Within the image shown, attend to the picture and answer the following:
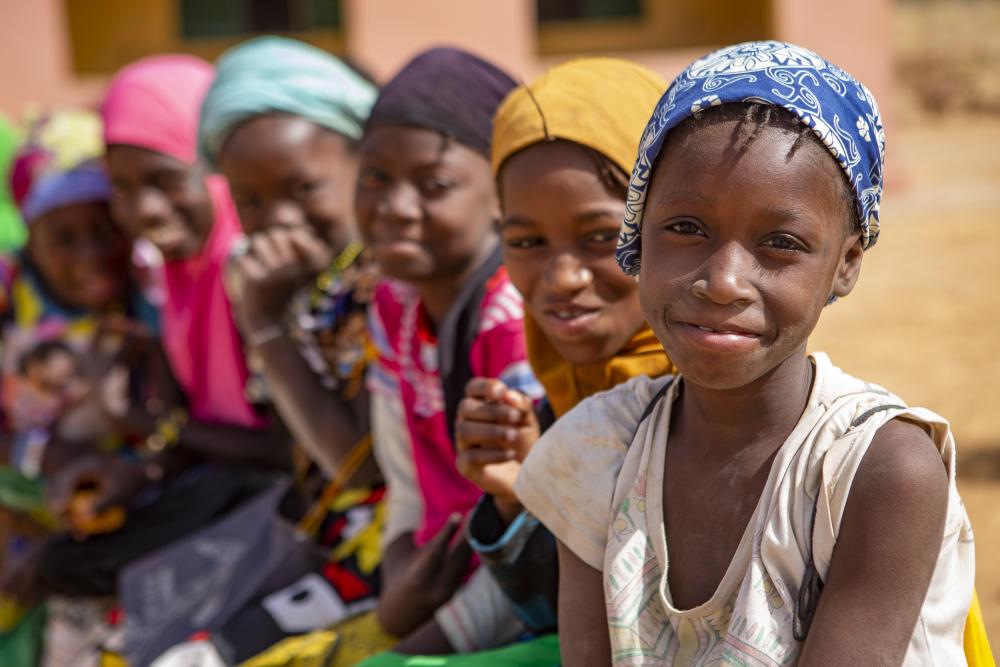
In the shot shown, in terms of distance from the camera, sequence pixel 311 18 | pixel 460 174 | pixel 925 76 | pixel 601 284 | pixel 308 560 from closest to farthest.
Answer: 1. pixel 601 284
2. pixel 460 174
3. pixel 308 560
4. pixel 311 18
5. pixel 925 76

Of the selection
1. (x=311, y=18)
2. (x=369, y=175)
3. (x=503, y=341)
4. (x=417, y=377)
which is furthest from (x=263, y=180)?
(x=311, y=18)

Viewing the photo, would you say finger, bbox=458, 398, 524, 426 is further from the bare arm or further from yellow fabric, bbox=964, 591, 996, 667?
the bare arm

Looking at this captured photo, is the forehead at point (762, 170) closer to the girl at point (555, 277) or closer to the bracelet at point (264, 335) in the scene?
the girl at point (555, 277)

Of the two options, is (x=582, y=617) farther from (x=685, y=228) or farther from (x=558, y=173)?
(x=558, y=173)

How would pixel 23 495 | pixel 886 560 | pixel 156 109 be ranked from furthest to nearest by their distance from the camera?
1. pixel 23 495
2. pixel 156 109
3. pixel 886 560

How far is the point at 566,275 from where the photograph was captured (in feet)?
7.97

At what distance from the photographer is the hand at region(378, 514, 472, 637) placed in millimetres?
2857

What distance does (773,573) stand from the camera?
6.08 feet

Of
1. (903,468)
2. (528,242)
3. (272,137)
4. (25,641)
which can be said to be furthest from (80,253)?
(903,468)

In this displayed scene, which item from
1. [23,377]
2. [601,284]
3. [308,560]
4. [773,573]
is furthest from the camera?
[23,377]

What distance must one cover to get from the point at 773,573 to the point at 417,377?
4.74ft

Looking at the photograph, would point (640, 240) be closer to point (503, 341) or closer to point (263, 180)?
point (503, 341)

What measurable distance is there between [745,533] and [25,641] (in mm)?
3373

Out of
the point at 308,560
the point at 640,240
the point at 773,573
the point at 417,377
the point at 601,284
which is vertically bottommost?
the point at 308,560
